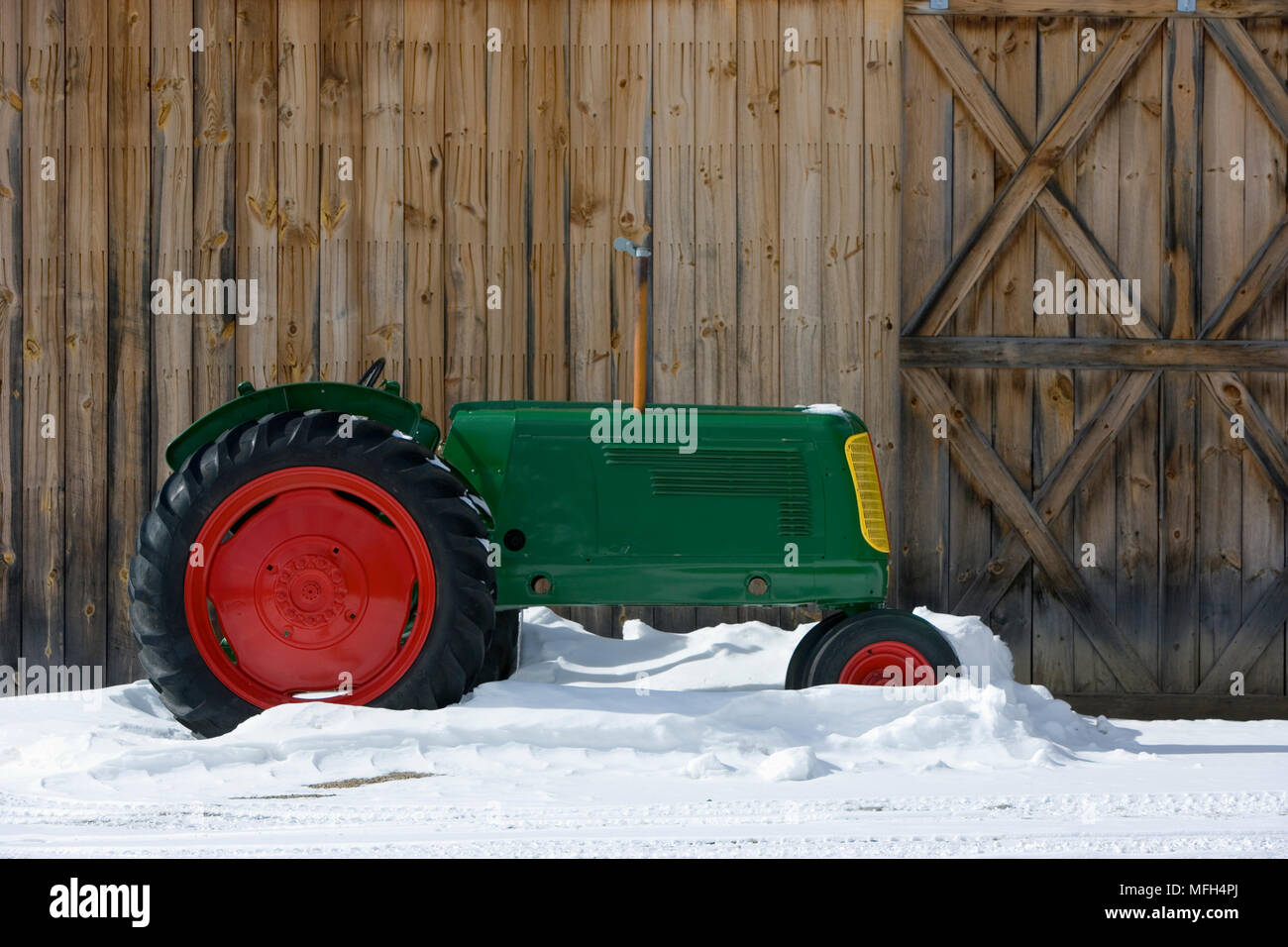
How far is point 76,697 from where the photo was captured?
507 cm

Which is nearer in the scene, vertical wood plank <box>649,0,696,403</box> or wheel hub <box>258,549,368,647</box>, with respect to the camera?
wheel hub <box>258,549,368,647</box>

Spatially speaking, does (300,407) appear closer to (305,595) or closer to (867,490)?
(305,595)

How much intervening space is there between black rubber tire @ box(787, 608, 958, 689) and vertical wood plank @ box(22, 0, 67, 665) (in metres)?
3.75

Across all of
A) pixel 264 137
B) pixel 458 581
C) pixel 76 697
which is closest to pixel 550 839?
pixel 458 581

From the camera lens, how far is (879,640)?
4590mm

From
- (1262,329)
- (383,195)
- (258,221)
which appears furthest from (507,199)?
(1262,329)

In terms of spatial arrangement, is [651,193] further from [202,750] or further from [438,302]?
[202,750]

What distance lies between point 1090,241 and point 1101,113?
63 centimetres

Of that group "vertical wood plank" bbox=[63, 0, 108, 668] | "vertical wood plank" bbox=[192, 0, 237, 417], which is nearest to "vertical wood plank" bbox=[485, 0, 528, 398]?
"vertical wood plank" bbox=[192, 0, 237, 417]

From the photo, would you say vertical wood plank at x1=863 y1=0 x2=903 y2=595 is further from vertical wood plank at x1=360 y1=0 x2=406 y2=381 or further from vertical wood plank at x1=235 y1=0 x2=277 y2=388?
vertical wood plank at x1=235 y1=0 x2=277 y2=388

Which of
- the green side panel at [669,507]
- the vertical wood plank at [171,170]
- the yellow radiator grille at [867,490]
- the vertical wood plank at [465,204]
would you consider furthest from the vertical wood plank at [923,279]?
the vertical wood plank at [171,170]

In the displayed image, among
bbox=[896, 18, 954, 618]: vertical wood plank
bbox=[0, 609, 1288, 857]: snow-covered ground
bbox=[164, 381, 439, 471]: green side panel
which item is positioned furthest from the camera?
bbox=[896, 18, 954, 618]: vertical wood plank

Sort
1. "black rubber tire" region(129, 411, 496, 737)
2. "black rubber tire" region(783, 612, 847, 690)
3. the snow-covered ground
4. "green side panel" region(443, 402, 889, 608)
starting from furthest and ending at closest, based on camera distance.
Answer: "black rubber tire" region(783, 612, 847, 690) < "green side panel" region(443, 402, 889, 608) < "black rubber tire" region(129, 411, 496, 737) < the snow-covered ground

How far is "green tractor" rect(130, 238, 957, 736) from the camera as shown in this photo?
422 cm
